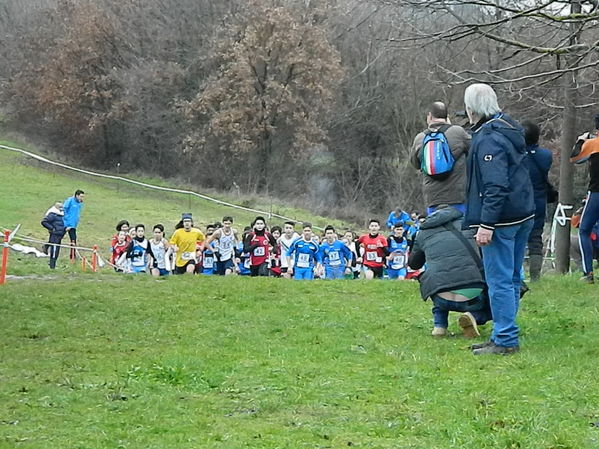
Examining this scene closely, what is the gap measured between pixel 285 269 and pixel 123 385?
13.5m

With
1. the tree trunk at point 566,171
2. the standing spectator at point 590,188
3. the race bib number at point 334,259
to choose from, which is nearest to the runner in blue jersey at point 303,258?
the race bib number at point 334,259

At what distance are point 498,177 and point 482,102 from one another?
2.41ft

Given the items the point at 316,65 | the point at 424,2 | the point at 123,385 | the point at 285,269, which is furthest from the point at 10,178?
the point at 123,385

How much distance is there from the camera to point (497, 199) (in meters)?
7.97

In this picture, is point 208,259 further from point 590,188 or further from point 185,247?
point 590,188

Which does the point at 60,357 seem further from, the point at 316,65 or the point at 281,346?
the point at 316,65

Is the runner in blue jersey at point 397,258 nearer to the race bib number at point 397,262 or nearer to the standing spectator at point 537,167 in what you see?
the race bib number at point 397,262

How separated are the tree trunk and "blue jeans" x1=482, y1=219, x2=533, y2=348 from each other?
6.89 metres

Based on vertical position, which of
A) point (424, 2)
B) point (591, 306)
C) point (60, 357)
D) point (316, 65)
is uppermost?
point (316, 65)

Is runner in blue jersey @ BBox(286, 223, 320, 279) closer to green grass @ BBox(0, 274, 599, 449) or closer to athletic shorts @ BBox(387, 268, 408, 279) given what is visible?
athletic shorts @ BBox(387, 268, 408, 279)

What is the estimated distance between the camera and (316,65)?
1969 inches

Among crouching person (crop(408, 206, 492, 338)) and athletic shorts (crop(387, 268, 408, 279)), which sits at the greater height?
crouching person (crop(408, 206, 492, 338))

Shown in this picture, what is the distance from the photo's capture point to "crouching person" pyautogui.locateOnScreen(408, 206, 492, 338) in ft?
30.2

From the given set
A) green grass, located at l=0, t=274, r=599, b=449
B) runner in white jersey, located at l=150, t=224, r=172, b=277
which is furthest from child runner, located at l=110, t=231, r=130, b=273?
green grass, located at l=0, t=274, r=599, b=449
